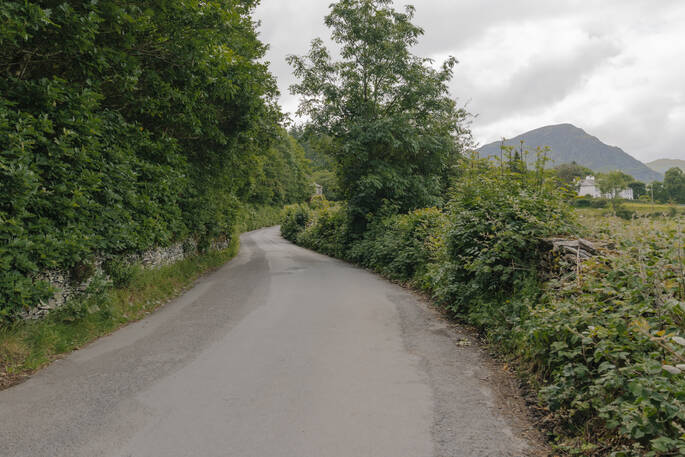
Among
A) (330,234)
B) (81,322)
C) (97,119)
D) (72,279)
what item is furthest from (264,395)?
(330,234)

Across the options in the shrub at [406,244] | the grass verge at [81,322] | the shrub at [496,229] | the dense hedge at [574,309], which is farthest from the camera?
the shrub at [406,244]

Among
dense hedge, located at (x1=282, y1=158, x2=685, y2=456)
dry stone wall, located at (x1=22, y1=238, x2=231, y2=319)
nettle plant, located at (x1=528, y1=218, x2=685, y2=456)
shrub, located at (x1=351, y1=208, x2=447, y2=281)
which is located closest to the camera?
nettle plant, located at (x1=528, y1=218, x2=685, y2=456)

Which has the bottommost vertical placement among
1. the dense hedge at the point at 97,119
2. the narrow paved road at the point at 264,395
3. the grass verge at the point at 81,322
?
the narrow paved road at the point at 264,395

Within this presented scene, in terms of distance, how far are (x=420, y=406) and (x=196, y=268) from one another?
1131 cm

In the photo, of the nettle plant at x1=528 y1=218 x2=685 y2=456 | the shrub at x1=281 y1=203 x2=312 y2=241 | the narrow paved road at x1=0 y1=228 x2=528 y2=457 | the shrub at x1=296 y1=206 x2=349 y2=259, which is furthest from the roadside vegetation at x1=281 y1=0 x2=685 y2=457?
the shrub at x1=281 y1=203 x2=312 y2=241

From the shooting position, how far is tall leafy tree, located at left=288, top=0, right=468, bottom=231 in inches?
719

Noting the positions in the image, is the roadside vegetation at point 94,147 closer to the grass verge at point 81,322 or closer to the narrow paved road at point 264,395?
the grass verge at point 81,322

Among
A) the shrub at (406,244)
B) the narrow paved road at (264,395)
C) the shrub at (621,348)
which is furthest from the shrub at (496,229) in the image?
the shrub at (406,244)

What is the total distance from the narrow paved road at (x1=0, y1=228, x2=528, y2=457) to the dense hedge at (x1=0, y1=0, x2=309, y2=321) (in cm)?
146

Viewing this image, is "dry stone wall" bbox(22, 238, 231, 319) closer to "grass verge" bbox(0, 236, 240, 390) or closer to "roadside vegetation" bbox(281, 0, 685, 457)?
"grass verge" bbox(0, 236, 240, 390)

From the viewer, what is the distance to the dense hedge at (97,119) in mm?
5059

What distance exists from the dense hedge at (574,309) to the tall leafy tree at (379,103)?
10140mm

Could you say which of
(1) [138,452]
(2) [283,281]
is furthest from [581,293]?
(2) [283,281]

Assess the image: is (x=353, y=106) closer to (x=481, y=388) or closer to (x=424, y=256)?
(x=424, y=256)
